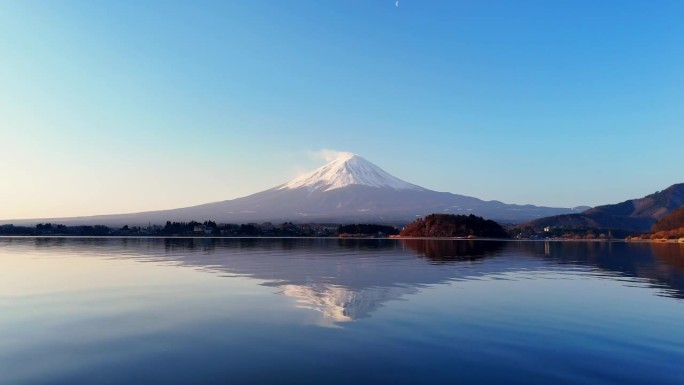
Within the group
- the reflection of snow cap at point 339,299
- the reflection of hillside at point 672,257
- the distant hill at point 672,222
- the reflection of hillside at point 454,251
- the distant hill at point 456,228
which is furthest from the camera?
the distant hill at point 672,222

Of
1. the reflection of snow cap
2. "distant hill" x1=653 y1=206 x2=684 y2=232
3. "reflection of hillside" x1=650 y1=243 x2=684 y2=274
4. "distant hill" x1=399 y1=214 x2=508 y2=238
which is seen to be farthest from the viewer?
"distant hill" x1=653 y1=206 x2=684 y2=232

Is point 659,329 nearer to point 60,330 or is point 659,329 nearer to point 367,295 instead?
point 367,295

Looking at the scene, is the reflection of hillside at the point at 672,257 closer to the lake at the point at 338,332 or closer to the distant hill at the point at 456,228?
the lake at the point at 338,332

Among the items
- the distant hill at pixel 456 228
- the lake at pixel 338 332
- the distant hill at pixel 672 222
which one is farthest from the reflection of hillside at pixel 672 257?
the distant hill at pixel 672 222

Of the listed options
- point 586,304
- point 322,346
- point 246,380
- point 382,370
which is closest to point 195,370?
point 246,380

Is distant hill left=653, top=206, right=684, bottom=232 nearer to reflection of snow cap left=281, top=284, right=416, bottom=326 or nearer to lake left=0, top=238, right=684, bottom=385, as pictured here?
lake left=0, top=238, right=684, bottom=385

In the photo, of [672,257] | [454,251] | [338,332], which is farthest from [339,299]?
[672,257]

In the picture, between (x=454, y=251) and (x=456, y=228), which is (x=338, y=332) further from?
(x=456, y=228)

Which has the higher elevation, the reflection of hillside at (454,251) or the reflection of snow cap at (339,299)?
the reflection of snow cap at (339,299)

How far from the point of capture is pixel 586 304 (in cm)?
2345

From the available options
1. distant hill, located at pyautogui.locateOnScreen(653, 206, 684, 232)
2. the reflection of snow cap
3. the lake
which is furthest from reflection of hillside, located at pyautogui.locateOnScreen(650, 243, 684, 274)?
distant hill, located at pyautogui.locateOnScreen(653, 206, 684, 232)

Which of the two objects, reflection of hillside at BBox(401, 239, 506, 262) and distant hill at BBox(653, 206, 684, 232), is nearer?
reflection of hillside at BBox(401, 239, 506, 262)

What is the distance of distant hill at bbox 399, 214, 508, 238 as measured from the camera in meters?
170

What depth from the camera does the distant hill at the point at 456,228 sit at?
170 metres
